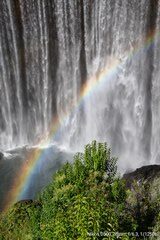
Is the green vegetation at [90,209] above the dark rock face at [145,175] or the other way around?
the other way around

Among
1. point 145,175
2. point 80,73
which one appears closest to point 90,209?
point 145,175

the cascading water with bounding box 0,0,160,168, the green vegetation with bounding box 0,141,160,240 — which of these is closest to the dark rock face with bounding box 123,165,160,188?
the green vegetation with bounding box 0,141,160,240

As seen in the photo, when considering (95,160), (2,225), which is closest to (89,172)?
(95,160)

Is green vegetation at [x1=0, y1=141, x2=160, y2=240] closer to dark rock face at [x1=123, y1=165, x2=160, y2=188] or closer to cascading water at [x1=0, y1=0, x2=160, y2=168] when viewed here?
dark rock face at [x1=123, y1=165, x2=160, y2=188]

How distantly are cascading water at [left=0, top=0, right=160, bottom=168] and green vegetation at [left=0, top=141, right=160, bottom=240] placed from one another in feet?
42.5

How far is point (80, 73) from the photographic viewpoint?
36500mm

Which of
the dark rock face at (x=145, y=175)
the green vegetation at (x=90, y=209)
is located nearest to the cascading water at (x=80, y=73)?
the dark rock face at (x=145, y=175)

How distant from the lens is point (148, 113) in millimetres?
34625

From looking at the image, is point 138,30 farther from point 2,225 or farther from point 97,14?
point 2,225

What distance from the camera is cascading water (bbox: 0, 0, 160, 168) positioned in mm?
33103

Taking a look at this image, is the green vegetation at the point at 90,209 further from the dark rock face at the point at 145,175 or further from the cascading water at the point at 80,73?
the cascading water at the point at 80,73

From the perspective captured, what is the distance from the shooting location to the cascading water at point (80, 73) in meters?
33.1

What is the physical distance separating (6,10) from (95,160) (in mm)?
17799

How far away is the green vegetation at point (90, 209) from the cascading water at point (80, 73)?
13.0 meters
